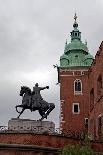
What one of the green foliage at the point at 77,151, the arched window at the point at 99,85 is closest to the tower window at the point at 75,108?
the arched window at the point at 99,85

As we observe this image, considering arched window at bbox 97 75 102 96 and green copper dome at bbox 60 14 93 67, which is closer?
arched window at bbox 97 75 102 96

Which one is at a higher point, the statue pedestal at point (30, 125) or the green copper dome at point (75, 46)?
the green copper dome at point (75, 46)

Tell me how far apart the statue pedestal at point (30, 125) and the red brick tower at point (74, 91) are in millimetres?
25052

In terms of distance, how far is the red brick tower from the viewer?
60.6 m

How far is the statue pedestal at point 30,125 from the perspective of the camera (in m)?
33.6

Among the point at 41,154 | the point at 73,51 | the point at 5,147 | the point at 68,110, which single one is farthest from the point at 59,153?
the point at 73,51

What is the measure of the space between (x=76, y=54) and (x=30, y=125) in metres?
33.3

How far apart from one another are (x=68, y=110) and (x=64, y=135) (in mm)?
29120

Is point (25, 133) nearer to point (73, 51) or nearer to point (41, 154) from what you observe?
point (41, 154)

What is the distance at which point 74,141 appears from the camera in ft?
107

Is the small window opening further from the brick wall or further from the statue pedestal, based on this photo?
the brick wall

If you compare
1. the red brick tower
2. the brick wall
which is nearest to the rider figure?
the brick wall

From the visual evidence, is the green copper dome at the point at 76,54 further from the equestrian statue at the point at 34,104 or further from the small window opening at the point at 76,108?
the equestrian statue at the point at 34,104

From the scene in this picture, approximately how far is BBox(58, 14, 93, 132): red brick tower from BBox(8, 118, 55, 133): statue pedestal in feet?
82.2
